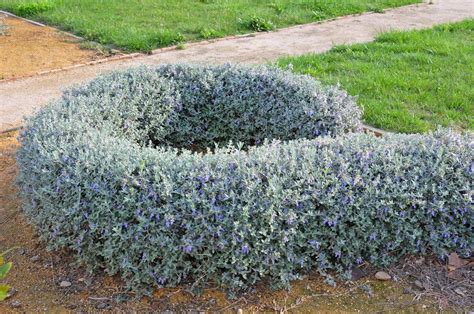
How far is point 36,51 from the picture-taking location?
28.4ft

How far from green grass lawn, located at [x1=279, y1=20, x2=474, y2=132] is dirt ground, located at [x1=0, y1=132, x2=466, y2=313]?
2404 mm

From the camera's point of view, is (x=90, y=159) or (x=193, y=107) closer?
(x=90, y=159)

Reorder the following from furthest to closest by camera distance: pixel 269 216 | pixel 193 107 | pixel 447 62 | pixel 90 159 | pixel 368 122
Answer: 1. pixel 447 62
2. pixel 368 122
3. pixel 193 107
4. pixel 90 159
5. pixel 269 216

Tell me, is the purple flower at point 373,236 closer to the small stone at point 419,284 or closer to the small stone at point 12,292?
the small stone at point 419,284

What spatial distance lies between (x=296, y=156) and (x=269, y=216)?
1.74ft

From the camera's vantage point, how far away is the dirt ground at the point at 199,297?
11.2 ft

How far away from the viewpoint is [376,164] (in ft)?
12.3

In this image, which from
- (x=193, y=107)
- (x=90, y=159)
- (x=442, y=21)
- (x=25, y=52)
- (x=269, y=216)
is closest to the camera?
(x=269, y=216)

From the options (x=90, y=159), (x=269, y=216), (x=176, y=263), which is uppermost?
(x=90, y=159)

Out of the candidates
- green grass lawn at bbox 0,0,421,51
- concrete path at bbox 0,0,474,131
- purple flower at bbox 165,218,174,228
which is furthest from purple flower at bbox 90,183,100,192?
green grass lawn at bbox 0,0,421,51

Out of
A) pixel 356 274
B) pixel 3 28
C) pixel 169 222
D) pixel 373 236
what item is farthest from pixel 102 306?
pixel 3 28

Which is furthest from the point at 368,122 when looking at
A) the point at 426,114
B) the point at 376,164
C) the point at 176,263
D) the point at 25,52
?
the point at 25,52

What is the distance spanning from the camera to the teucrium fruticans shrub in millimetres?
3381

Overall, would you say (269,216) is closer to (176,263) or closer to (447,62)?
(176,263)
